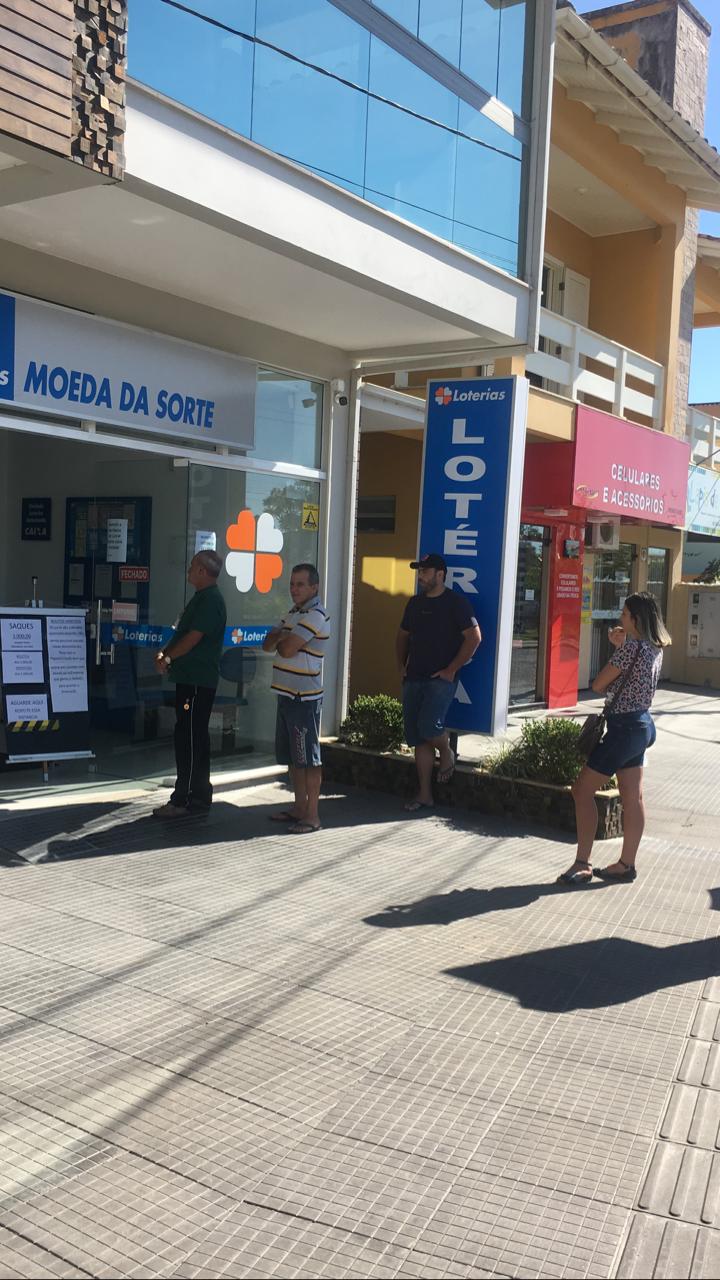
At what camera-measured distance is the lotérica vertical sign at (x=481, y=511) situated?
872cm

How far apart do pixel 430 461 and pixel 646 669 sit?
339 centimetres

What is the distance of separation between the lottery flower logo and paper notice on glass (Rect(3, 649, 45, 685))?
168cm

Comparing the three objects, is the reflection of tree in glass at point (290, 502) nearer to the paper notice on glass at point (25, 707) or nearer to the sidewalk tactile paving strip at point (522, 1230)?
the paper notice on glass at point (25, 707)

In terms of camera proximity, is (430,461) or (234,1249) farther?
(430,461)

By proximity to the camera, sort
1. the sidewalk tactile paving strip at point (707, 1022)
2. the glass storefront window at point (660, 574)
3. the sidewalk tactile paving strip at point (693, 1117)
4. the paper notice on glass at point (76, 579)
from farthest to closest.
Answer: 1. the glass storefront window at point (660, 574)
2. the paper notice on glass at point (76, 579)
3. the sidewalk tactile paving strip at point (707, 1022)
4. the sidewalk tactile paving strip at point (693, 1117)

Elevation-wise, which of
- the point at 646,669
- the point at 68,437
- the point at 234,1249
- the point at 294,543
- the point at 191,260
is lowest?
the point at 234,1249

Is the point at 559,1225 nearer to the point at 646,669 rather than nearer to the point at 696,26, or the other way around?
the point at 646,669

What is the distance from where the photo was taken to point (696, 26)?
18.3 meters

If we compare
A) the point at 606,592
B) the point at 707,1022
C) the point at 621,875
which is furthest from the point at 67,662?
the point at 606,592

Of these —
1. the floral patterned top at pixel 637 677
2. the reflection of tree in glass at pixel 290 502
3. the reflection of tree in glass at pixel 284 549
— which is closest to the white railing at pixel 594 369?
the reflection of tree in glass at pixel 290 502

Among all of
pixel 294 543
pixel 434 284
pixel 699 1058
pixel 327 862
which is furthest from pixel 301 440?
pixel 699 1058

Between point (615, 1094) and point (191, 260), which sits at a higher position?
point (191, 260)

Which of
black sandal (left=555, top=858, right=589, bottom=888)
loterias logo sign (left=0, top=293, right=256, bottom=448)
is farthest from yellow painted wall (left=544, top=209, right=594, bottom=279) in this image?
black sandal (left=555, top=858, right=589, bottom=888)

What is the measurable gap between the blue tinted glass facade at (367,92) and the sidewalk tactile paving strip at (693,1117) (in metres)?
5.45
